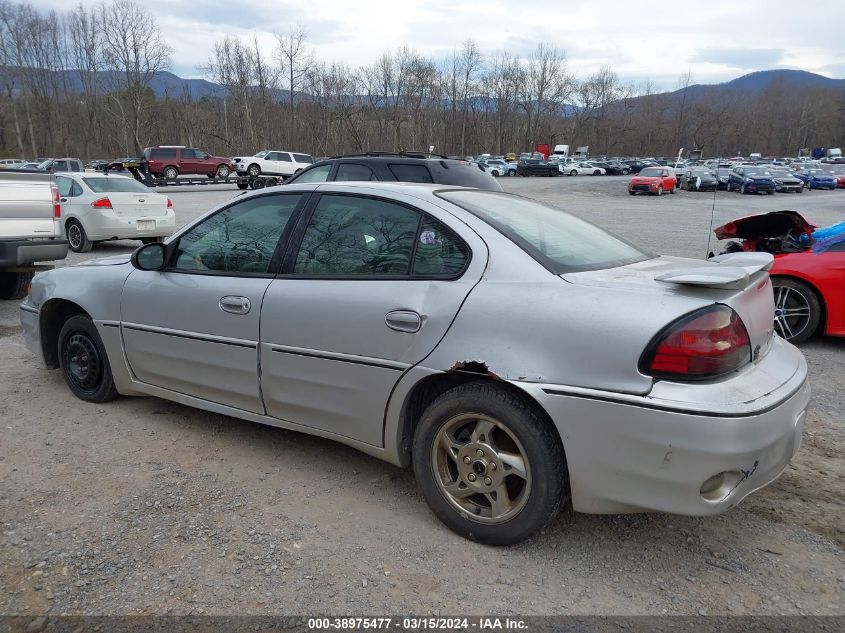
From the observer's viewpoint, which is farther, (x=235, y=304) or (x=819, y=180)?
(x=819, y=180)

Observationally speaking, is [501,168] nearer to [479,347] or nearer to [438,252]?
[438,252]

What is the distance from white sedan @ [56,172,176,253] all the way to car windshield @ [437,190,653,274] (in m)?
10.6

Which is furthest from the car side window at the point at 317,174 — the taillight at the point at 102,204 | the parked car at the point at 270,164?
the parked car at the point at 270,164

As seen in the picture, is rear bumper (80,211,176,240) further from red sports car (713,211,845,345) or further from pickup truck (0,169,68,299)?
red sports car (713,211,845,345)

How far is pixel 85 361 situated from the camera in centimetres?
433

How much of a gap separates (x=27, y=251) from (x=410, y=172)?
15.6ft

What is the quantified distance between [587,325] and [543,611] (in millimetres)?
1101

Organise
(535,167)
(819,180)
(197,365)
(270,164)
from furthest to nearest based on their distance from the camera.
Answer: (535,167), (819,180), (270,164), (197,365)

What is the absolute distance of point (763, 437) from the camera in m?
2.35

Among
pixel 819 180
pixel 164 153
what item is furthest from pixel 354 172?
pixel 819 180

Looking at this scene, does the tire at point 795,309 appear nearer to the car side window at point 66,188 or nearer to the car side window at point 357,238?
the car side window at point 357,238

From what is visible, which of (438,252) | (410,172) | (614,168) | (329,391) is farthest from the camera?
(614,168)

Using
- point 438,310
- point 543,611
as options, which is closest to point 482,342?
point 438,310

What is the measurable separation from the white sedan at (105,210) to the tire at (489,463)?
11.2 meters
